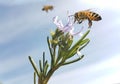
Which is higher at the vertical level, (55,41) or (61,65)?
(55,41)

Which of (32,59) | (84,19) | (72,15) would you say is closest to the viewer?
(32,59)

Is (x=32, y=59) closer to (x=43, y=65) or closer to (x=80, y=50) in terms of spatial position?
(x=43, y=65)

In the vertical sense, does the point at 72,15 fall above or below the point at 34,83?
above

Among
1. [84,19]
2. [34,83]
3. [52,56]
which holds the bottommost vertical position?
[34,83]

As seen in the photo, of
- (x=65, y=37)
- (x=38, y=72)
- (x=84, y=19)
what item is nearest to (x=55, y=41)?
(x=65, y=37)

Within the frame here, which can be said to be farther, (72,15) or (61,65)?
(72,15)

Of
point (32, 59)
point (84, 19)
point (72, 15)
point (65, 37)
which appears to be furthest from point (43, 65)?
point (84, 19)

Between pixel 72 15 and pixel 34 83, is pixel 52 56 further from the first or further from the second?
pixel 72 15

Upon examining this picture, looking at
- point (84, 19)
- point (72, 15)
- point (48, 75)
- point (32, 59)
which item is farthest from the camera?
point (84, 19)

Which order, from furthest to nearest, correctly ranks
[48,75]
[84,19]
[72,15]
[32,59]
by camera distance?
[84,19] → [72,15] → [32,59] → [48,75]
